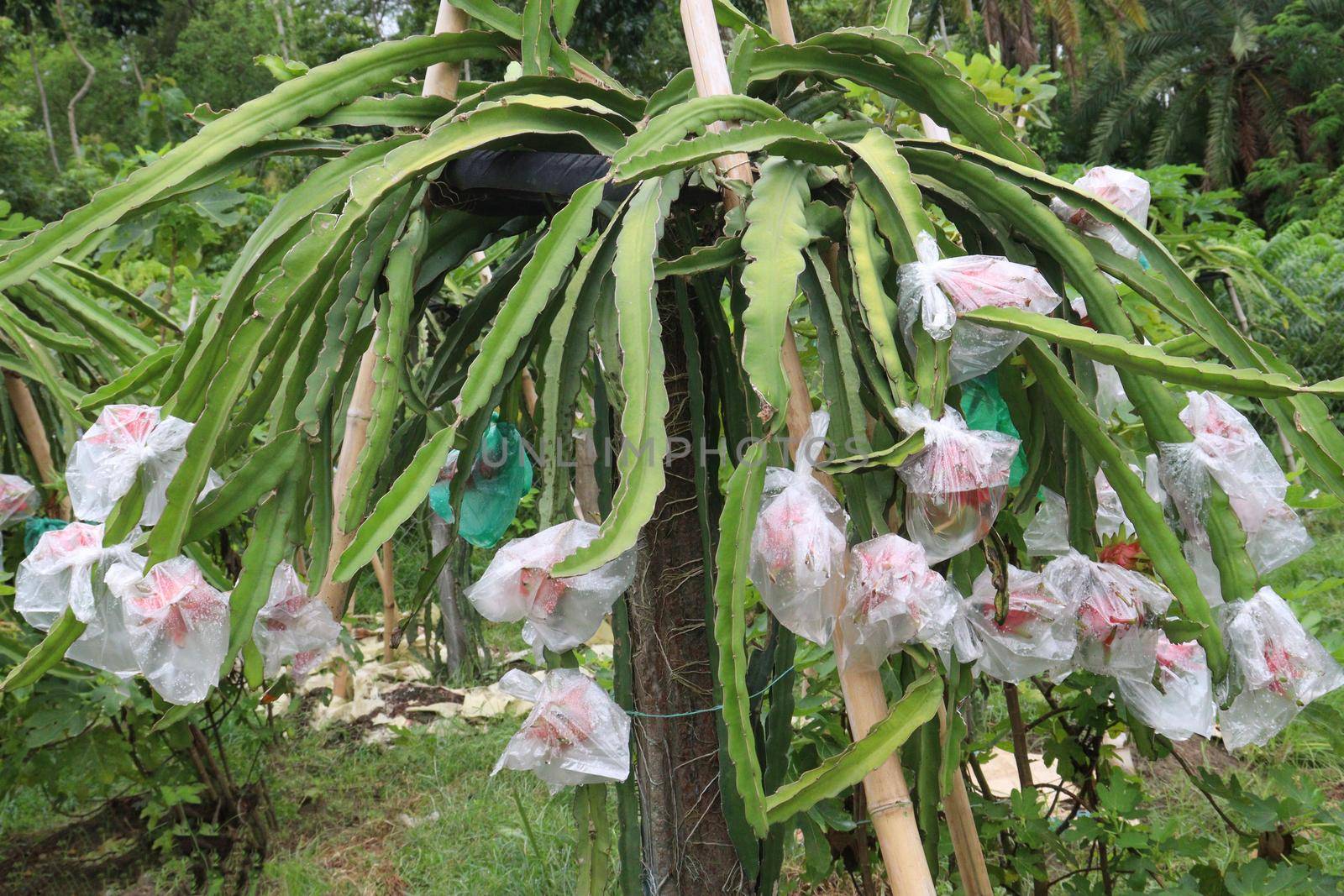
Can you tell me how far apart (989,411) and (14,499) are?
143 centimetres

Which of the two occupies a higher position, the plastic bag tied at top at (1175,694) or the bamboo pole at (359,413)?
the bamboo pole at (359,413)

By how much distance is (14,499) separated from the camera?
154cm

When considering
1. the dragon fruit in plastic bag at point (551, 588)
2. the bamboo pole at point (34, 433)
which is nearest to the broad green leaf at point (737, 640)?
the dragon fruit in plastic bag at point (551, 588)

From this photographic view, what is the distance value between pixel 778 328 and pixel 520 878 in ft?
5.79

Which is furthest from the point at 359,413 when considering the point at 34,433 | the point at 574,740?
the point at 34,433

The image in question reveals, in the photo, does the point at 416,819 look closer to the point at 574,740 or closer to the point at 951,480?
the point at 574,740

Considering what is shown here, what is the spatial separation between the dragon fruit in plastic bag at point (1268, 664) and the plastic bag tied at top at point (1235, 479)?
0.18 ft

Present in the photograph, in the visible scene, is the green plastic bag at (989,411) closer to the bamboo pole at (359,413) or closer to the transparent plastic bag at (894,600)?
the transparent plastic bag at (894,600)

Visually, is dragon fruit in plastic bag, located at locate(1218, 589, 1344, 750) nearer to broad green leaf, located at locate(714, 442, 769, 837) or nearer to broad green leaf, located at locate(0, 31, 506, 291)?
broad green leaf, located at locate(714, 442, 769, 837)

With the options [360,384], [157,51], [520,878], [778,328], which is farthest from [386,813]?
[157,51]

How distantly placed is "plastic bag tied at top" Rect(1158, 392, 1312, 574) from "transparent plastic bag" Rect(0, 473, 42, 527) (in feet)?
5.14

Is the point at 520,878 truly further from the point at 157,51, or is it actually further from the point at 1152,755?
the point at 157,51

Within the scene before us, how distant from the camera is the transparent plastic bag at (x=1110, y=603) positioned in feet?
2.82

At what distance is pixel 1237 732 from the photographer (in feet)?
2.82
